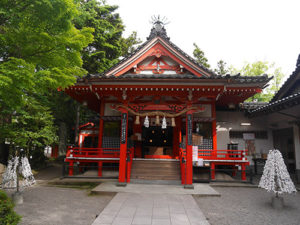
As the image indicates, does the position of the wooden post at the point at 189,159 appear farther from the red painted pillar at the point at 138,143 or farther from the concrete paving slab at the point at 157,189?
the red painted pillar at the point at 138,143

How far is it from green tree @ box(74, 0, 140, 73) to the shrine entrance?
8657 millimetres

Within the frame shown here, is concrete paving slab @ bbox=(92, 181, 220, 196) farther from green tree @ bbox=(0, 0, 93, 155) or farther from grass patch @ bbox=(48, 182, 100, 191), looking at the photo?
green tree @ bbox=(0, 0, 93, 155)

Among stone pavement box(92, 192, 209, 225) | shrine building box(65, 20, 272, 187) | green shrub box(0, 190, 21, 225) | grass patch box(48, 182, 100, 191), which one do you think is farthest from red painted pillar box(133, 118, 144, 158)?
green shrub box(0, 190, 21, 225)

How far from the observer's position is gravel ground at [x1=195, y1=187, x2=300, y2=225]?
5.66 meters

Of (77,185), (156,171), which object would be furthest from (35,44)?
(156,171)

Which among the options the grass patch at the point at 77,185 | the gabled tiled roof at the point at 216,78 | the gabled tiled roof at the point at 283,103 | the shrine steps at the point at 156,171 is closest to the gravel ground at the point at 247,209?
the shrine steps at the point at 156,171

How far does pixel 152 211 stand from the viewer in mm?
6094

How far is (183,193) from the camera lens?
328 inches

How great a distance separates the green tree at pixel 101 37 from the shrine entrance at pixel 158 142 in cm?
866

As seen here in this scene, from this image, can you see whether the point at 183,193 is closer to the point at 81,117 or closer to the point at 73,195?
the point at 73,195

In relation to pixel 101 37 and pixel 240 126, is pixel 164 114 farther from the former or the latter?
pixel 101 37

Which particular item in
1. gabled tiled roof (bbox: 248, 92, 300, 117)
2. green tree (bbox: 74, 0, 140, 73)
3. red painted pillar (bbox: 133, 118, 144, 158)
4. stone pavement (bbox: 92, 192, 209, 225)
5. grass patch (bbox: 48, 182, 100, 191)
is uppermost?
green tree (bbox: 74, 0, 140, 73)

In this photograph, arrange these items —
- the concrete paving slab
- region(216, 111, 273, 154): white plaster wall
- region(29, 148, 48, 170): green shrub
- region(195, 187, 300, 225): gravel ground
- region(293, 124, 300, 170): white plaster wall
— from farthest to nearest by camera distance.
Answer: region(29, 148, 48, 170): green shrub, region(216, 111, 273, 154): white plaster wall, region(293, 124, 300, 170): white plaster wall, the concrete paving slab, region(195, 187, 300, 225): gravel ground

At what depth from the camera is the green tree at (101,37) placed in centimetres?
1861
